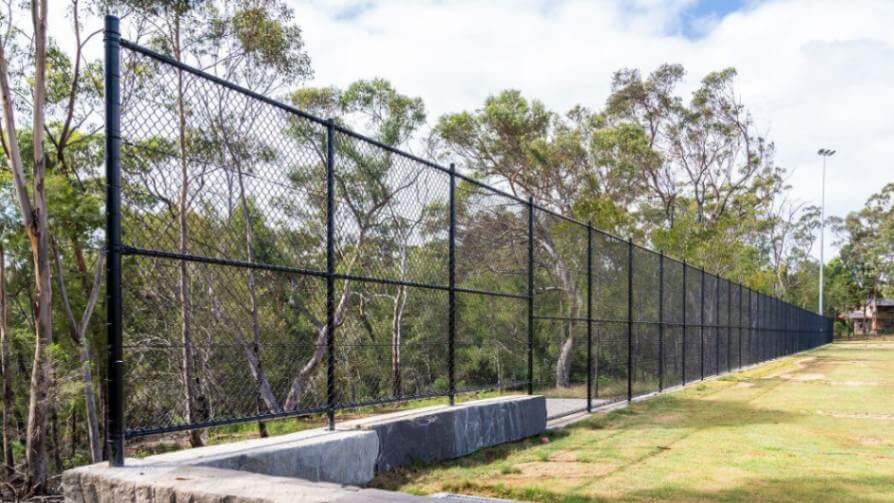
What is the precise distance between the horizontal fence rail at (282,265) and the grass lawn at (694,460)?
0.83 metres

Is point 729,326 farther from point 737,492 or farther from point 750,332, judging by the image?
point 737,492

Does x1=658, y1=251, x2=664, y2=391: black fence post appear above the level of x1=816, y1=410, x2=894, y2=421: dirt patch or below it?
above

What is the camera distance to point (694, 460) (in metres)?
7.23

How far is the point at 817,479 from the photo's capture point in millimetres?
6336

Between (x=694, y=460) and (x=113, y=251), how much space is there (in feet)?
17.8

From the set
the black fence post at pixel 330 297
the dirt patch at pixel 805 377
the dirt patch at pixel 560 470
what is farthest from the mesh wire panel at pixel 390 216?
the dirt patch at pixel 805 377

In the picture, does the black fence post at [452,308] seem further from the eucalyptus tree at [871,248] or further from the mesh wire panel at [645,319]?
the eucalyptus tree at [871,248]

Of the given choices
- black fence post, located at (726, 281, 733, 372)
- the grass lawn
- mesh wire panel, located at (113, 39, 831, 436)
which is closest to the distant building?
black fence post, located at (726, 281, 733, 372)

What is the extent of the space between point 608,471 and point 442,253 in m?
2.58

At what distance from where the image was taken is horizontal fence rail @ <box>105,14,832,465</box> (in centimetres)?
488

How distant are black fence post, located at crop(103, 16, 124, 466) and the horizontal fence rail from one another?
10 millimetres

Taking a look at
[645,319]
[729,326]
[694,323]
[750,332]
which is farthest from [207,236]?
[750,332]

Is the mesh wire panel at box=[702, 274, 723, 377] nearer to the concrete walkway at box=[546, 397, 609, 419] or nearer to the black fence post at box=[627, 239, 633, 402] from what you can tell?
the black fence post at box=[627, 239, 633, 402]

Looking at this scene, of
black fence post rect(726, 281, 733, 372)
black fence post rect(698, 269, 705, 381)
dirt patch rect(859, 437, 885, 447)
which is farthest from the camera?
black fence post rect(726, 281, 733, 372)
